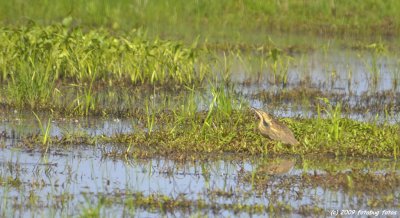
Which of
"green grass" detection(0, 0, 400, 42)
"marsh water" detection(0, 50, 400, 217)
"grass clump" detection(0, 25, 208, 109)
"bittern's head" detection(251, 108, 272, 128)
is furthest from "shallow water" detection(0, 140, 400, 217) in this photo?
"green grass" detection(0, 0, 400, 42)

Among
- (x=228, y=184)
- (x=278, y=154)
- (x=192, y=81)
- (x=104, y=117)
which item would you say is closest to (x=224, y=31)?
(x=192, y=81)

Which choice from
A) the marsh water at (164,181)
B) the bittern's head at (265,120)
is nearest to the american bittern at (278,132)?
the bittern's head at (265,120)

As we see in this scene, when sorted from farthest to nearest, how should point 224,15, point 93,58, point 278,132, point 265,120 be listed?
point 224,15
point 93,58
point 265,120
point 278,132

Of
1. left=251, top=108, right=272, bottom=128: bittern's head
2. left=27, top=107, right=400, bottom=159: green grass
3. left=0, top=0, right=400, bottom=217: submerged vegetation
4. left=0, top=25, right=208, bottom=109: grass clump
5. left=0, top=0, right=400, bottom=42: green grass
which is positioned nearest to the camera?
left=0, top=0, right=400, bottom=217: submerged vegetation

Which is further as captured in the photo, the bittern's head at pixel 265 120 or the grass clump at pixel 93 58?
the grass clump at pixel 93 58

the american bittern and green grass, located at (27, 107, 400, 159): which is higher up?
the american bittern

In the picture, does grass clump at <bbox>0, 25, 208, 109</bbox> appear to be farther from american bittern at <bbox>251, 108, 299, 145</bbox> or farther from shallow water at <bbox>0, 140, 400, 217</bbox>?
american bittern at <bbox>251, 108, 299, 145</bbox>

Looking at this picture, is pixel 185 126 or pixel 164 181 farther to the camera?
pixel 185 126

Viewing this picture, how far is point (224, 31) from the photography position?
1758cm

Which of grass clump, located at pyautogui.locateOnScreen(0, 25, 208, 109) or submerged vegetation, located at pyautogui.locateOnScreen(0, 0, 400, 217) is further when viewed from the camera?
grass clump, located at pyautogui.locateOnScreen(0, 25, 208, 109)

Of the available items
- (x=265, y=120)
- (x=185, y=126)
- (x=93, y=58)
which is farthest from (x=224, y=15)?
(x=265, y=120)

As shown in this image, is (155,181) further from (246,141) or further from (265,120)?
(265,120)

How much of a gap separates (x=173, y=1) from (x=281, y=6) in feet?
6.26

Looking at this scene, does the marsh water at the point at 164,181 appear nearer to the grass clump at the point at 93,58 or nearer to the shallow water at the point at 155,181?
the shallow water at the point at 155,181
